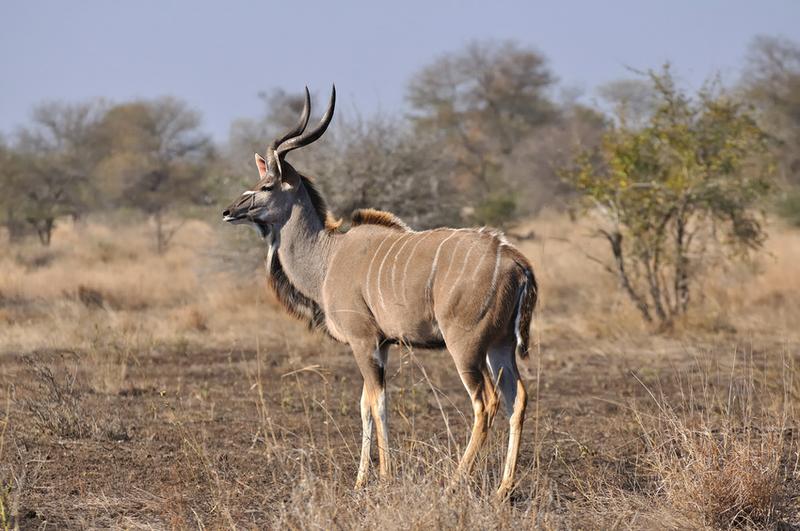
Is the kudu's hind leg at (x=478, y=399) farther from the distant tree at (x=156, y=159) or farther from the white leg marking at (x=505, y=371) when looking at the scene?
the distant tree at (x=156, y=159)

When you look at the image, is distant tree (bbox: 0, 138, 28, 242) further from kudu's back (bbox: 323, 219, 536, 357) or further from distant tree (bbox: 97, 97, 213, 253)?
kudu's back (bbox: 323, 219, 536, 357)

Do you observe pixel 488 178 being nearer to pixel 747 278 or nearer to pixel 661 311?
pixel 747 278

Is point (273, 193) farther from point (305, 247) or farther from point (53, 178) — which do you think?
point (53, 178)

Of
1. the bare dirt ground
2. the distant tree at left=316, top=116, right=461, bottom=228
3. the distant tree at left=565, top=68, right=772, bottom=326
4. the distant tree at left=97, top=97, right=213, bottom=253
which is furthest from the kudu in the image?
the distant tree at left=97, top=97, right=213, bottom=253

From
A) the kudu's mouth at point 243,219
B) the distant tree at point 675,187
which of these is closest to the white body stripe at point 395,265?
the kudu's mouth at point 243,219

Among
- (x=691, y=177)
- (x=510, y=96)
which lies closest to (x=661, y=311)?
(x=691, y=177)

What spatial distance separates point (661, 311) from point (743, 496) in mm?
6321

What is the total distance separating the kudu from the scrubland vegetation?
0.18 metres

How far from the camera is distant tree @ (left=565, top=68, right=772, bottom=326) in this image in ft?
33.1

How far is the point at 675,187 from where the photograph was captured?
32.9 ft

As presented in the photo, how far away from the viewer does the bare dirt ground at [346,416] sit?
398cm

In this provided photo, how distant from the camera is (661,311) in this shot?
10180 millimetres

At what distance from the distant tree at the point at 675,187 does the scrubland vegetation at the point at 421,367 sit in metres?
0.03

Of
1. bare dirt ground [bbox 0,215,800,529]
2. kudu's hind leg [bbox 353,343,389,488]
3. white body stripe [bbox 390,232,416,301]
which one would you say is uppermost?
white body stripe [bbox 390,232,416,301]
